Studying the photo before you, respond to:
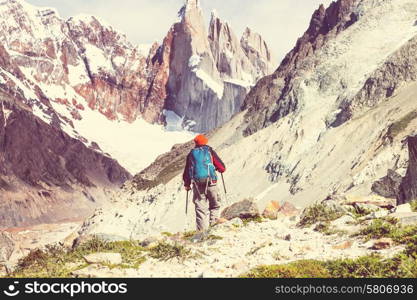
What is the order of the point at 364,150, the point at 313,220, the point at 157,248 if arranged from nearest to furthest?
the point at 157,248 → the point at 313,220 → the point at 364,150

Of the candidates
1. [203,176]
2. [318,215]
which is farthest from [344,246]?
[203,176]

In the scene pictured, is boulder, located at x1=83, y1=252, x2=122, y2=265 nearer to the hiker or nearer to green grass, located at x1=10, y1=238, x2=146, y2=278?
green grass, located at x1=10, y1=238, x2=146, y2=278

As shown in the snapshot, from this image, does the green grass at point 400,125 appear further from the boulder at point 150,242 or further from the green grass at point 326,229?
the boulder at point 150,242

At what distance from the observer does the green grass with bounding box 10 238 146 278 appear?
11.3 meters

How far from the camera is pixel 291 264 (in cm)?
999

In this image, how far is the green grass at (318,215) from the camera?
47.3ft

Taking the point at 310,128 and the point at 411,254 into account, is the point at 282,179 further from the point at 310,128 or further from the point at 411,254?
the point at 411,254

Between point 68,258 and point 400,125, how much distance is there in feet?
114

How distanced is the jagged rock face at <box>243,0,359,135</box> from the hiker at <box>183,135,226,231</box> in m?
56.3

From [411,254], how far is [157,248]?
5282mm

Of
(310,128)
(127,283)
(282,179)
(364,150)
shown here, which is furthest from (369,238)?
(310,128)

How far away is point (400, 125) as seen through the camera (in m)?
42.7

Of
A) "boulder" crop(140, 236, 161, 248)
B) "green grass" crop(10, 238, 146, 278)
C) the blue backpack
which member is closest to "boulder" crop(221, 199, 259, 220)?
the blue backpack

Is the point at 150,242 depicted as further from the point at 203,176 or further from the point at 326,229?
the point at 326,229
